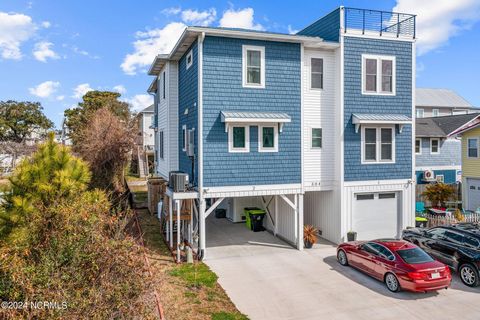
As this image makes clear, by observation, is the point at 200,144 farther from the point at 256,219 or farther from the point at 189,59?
the point at 256,219

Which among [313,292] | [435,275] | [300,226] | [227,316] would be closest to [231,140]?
[300,226]

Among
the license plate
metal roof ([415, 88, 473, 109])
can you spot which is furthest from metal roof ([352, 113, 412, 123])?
metal roof ([415, 88, 473, 109])

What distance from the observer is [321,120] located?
1577 centimetres

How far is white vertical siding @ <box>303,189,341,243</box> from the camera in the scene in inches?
625

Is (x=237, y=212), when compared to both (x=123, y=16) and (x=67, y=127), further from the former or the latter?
(x=67, y=127)

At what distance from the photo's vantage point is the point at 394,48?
16.1 m

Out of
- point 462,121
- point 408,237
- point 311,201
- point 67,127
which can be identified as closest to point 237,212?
point 311,201

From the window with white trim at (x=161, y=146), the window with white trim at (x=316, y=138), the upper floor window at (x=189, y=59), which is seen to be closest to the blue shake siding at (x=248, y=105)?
the window with white trim at (x=316, y=138)

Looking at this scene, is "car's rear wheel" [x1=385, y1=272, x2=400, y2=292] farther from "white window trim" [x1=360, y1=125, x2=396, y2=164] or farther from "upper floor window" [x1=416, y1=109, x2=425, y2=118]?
"upper floor window" [x1=416, y1=109, x2=425, y2=118]

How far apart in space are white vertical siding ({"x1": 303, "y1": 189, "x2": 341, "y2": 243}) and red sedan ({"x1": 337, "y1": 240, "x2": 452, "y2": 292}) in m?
3.46

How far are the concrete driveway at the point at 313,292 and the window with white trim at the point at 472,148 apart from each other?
13.2m

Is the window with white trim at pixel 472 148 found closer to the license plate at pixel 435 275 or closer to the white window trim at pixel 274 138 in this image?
the white window trim at pixel 274 138

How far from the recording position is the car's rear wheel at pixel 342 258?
13.0 metres

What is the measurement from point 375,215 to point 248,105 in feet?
25.6
